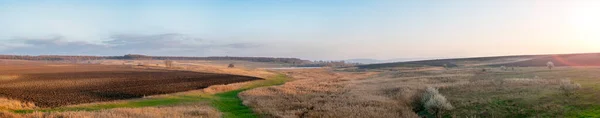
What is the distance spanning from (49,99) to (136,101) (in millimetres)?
7048

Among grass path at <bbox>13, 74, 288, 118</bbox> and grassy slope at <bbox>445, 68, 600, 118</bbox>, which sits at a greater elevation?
grassy slope at <bbox>445, 68, 600, 118</bbox>

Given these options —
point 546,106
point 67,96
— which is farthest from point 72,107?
point 546,106

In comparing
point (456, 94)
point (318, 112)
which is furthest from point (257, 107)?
point (456, 94)

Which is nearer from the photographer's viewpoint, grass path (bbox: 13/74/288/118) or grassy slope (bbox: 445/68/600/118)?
grassy slope (bbox: 445/68/600/118)

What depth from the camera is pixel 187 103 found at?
3628 cm

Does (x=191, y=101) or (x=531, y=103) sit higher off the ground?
(x=531, y=103)

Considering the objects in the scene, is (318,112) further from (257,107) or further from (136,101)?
(136,101)

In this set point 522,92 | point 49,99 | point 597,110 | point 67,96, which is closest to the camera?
point 597,110

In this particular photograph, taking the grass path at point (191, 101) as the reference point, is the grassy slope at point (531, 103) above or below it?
above

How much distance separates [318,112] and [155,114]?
10780mm

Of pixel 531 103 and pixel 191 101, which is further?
pixel 191 101

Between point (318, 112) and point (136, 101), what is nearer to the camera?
point (318, 112)

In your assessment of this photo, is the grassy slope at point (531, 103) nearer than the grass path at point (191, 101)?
Yes

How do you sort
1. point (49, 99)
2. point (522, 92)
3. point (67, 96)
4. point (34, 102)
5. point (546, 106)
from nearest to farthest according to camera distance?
point (546, 106) → point (522, 92) → point (34, 102) → point (49, 99) → point (67, 96)
